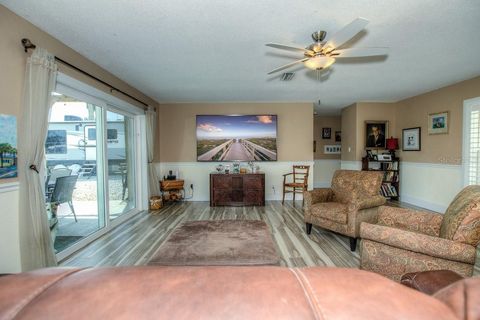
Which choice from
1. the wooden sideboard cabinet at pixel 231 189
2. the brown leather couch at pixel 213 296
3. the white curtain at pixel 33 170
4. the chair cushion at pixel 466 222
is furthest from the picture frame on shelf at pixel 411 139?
the white curtain at pixel 33 170

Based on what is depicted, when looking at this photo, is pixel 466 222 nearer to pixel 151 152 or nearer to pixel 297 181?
pixel 297 181

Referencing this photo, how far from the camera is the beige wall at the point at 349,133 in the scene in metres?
5.75

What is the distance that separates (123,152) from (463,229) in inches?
181

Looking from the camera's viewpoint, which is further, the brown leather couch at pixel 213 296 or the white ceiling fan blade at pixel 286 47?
the white ceiling fan blade at pixel 286 47

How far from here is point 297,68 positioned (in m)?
3.33

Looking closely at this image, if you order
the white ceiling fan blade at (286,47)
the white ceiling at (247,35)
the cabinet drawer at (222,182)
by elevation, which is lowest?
the cabinet drawer at (222,182)

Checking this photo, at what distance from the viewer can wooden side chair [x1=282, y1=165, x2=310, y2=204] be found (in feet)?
16.8

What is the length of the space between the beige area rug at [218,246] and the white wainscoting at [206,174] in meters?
2.93

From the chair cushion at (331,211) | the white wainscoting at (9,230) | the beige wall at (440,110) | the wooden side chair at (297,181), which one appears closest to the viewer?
the white wainscoting at (9,230)

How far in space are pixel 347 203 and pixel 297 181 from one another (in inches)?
97.2

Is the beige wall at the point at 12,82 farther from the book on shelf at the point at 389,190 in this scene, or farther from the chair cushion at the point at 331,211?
the book on shelf at the point at 389,190

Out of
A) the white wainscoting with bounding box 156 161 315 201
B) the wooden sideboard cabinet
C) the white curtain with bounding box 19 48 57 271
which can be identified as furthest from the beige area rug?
the white wainscoting with bounding box 156 161 315 201

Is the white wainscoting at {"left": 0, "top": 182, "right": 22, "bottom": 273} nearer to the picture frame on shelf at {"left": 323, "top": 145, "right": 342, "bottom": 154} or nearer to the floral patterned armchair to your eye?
the floral patterned armchair

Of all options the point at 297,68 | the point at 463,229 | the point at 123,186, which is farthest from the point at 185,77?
the point at 463,229
